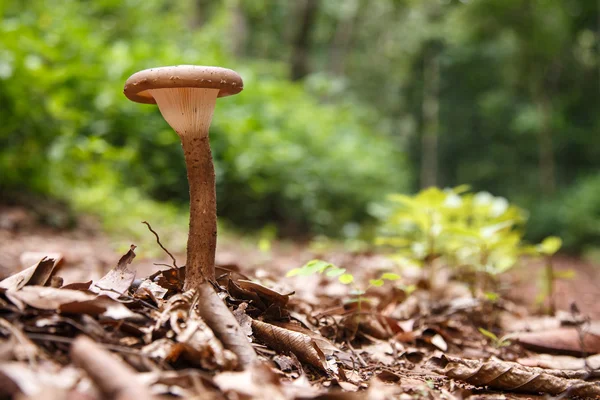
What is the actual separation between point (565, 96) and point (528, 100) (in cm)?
253

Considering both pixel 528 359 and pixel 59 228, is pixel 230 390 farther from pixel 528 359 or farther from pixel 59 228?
pixel 59 228

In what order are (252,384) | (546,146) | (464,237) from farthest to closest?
(546,146) → (464,237) → (252,384)

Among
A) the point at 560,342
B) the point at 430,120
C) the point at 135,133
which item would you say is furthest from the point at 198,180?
the point at 430,120

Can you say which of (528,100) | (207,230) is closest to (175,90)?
(207,230)

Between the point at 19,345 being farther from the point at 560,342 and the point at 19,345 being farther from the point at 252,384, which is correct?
the point at 560,342

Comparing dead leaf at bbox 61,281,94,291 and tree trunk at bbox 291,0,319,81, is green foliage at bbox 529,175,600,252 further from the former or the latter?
dead leaf at bbox 61,281,94,291

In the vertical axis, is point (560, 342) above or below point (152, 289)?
below

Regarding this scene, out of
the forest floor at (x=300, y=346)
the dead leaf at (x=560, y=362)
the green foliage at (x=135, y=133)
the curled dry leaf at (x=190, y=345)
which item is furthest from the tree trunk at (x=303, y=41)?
the curled dry leaf at (x=190, y=345)

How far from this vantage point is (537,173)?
20.6m

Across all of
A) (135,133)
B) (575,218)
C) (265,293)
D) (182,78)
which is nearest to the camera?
(182,78)

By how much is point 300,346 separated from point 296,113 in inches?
268

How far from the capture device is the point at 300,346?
1422 mm

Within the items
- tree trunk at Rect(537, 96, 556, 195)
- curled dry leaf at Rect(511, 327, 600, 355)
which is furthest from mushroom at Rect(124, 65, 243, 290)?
tree trunk at Rect(537, 96, 556, 195)

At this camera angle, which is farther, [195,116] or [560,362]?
[560,362]
